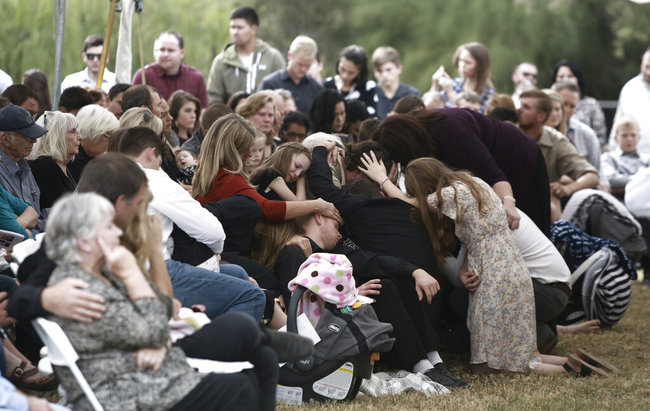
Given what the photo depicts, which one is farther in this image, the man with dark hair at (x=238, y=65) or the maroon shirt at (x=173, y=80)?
the man with dark hair at (x=238, y=65)

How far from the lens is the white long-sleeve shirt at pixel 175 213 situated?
4473mm

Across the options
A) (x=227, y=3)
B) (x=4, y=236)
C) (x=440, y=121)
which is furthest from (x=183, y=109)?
(x=227, y=3)

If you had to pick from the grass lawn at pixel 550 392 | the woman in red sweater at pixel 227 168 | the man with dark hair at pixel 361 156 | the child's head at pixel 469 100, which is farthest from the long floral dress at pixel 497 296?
the child's head at pixel 469 100

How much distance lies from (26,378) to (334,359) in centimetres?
152

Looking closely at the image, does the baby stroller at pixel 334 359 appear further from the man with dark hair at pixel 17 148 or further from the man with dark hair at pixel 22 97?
the man with dark hair at pixel 22 97

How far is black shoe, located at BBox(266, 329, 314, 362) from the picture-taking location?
12.6 ft

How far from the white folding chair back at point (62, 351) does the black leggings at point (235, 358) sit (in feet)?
1.00

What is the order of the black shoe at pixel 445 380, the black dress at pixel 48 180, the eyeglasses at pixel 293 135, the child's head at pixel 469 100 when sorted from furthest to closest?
1. the child's head at pixel 469 100
2. the eyeglasses at pixel 293 135
3. the black dress at pixel 48 180
4. the black shoe at pixel 445 380

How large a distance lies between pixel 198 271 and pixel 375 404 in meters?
1.18

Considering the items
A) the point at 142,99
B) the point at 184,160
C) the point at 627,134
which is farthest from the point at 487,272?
the point at 627,134

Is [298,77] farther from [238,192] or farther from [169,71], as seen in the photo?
[238,192]

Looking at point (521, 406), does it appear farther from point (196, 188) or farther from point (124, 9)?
point (124, 9)

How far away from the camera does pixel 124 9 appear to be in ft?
25.6

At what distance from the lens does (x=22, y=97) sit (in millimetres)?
6531
